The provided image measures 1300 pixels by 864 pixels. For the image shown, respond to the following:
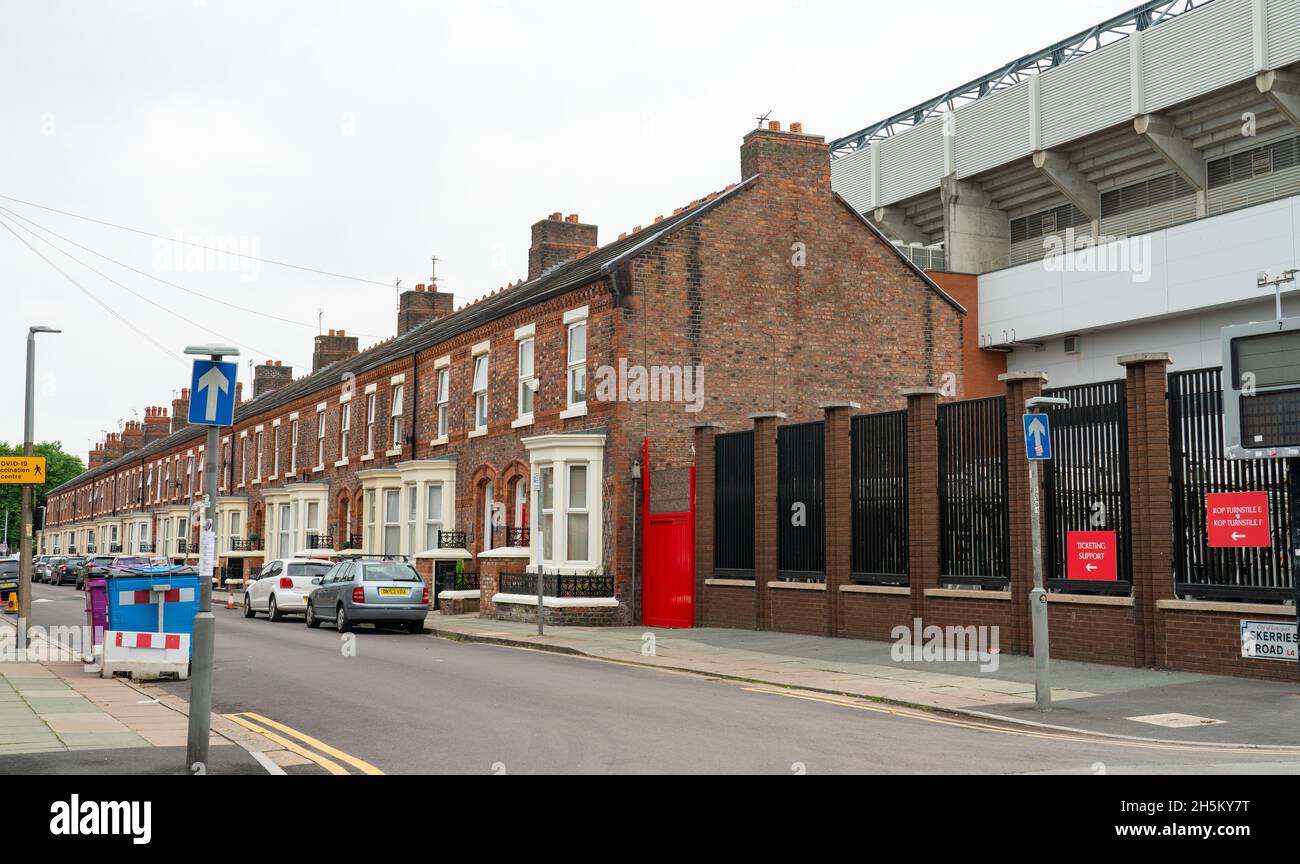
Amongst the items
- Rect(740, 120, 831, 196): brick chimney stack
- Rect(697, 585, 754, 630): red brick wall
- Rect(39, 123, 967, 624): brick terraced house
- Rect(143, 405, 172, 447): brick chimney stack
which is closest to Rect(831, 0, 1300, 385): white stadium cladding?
Rect(39, 123, 967, 624): brick terraced house

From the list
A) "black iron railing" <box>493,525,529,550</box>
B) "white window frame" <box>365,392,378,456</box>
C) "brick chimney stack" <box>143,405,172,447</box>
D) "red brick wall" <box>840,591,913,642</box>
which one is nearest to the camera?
"red brick wall" <box>840,591,913,642</box>

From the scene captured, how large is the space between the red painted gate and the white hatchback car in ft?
27.7

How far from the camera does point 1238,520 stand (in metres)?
13.6

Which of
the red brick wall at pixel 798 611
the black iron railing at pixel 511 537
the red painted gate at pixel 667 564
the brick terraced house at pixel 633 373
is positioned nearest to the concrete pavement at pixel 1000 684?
the red brick wall at pixel 798 611

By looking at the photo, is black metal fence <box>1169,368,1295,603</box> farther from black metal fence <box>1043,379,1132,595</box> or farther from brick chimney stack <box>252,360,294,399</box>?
brick chimney stack <box>252,360,294,399</box>

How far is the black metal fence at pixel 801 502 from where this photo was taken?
20391 millimetres

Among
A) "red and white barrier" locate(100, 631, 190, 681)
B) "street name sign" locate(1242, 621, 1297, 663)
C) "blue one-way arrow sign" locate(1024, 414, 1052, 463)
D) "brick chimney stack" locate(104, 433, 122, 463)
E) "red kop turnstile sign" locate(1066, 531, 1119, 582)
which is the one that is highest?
"brick chimney stack" locate(104, 433, 122, 463)

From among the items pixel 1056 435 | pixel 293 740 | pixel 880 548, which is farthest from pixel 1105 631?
pixel 293 740

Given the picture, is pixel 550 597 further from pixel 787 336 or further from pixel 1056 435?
pixel 1056 435

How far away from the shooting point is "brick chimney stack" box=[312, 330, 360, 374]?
173 ft

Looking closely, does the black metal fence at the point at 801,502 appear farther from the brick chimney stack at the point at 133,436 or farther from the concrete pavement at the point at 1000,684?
the brick chimney stack at the point at 133,436

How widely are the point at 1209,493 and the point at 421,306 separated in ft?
119

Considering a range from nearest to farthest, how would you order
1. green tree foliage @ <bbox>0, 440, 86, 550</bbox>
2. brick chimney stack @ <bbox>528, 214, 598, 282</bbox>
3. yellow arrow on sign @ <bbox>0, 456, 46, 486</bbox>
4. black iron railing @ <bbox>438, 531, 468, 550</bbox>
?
1. yellow arrow on sign @ <bbox>0, 456, 46, 486</bbox>
2. black iron railing @ <bbox>438, 531, 468, 550</bbox>
3. brick chimney stack @ <bbox>528, 214, 598, 282</bbox>
4. green tree foliage @ <bbox>0, 440, 86, 550</bbox>

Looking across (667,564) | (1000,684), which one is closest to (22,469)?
(667,564)
